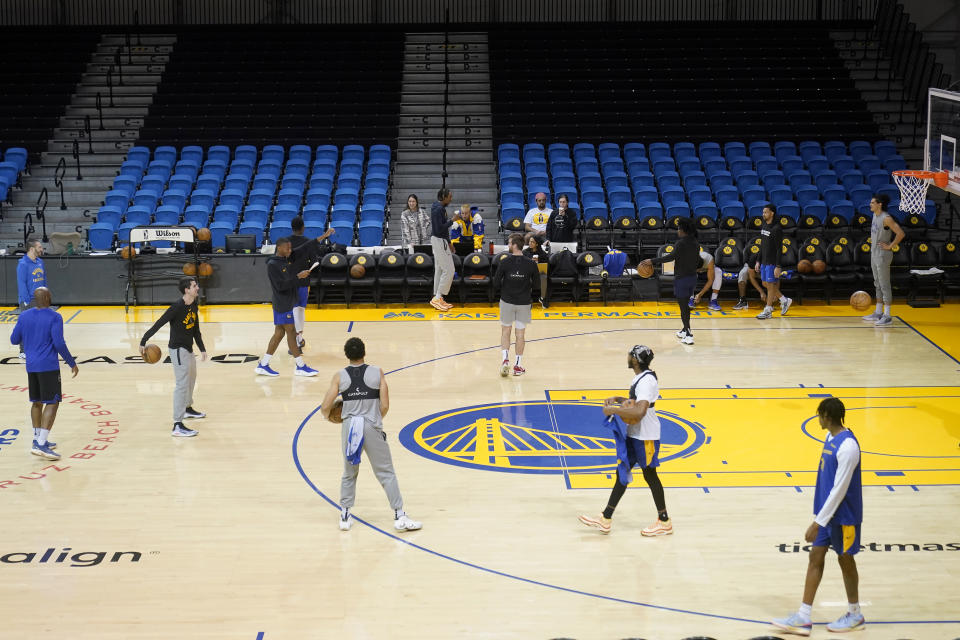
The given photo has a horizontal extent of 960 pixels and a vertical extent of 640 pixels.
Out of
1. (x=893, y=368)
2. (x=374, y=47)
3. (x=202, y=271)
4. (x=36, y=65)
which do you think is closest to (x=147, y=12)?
(x=36, y=65)

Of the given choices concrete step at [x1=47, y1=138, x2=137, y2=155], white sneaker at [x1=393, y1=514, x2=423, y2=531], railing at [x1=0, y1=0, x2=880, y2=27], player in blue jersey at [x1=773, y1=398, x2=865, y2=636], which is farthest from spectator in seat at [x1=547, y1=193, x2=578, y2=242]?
railing at [x1=0, y1=0, x2=880, y2=27]

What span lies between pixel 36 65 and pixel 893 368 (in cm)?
2283

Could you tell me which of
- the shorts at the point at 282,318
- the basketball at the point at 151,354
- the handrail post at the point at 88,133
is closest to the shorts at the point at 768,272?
the shorts at the point at 282,318

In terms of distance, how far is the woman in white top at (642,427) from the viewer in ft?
26.7

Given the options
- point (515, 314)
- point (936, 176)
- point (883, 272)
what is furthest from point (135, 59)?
point (936, 176)

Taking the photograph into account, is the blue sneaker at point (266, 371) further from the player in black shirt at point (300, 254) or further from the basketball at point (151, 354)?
the basketball at point (151, 354)

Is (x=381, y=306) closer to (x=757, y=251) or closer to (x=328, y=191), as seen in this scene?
(x=328, y=191)

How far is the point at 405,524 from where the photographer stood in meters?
8.66

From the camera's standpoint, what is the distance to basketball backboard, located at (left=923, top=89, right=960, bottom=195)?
16.4 metres

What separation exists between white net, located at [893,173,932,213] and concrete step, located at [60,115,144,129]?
17.5 meters

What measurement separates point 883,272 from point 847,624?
10302 mm

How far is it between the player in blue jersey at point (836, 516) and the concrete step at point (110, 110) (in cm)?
2229

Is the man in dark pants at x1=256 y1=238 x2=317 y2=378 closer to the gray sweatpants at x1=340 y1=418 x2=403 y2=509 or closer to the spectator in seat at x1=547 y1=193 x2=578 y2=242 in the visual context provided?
the gray sweatpants at x1=340 y1=418 x2=403 y2=509

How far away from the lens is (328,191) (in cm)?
2169
